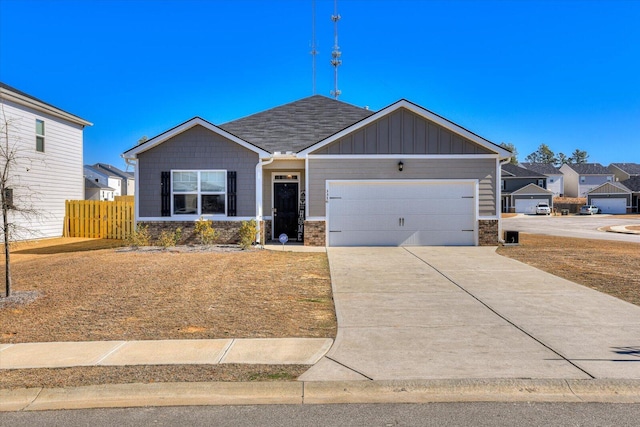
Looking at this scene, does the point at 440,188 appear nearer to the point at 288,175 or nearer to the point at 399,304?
the point at 288,175

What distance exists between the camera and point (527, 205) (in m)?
61.6

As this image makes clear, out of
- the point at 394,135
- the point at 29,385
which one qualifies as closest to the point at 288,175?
the point at 394,135

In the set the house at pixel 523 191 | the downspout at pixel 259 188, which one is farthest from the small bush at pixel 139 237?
the house at pixel 523 191

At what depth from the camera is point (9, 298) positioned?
7.48 metres

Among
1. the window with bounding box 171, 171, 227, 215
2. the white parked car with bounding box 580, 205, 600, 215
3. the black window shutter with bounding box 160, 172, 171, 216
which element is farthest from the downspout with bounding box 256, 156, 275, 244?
the white parked car with bounding box 580, 205, 600, 215

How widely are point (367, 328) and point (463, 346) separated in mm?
1297

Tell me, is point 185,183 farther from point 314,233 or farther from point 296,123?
point 296,123

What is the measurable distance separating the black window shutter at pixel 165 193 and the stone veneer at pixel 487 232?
1042cm

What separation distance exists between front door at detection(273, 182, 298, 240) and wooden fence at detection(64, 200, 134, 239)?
20.4ft

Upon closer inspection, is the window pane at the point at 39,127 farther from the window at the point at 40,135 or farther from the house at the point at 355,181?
the house at the point at 355,181

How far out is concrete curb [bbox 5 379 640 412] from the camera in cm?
412

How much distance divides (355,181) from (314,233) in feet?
7.28

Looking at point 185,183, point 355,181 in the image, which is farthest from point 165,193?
point 355,181

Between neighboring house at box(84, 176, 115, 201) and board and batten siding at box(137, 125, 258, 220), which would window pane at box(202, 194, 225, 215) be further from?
neighboring house at box(84, 176, 115, 201)
